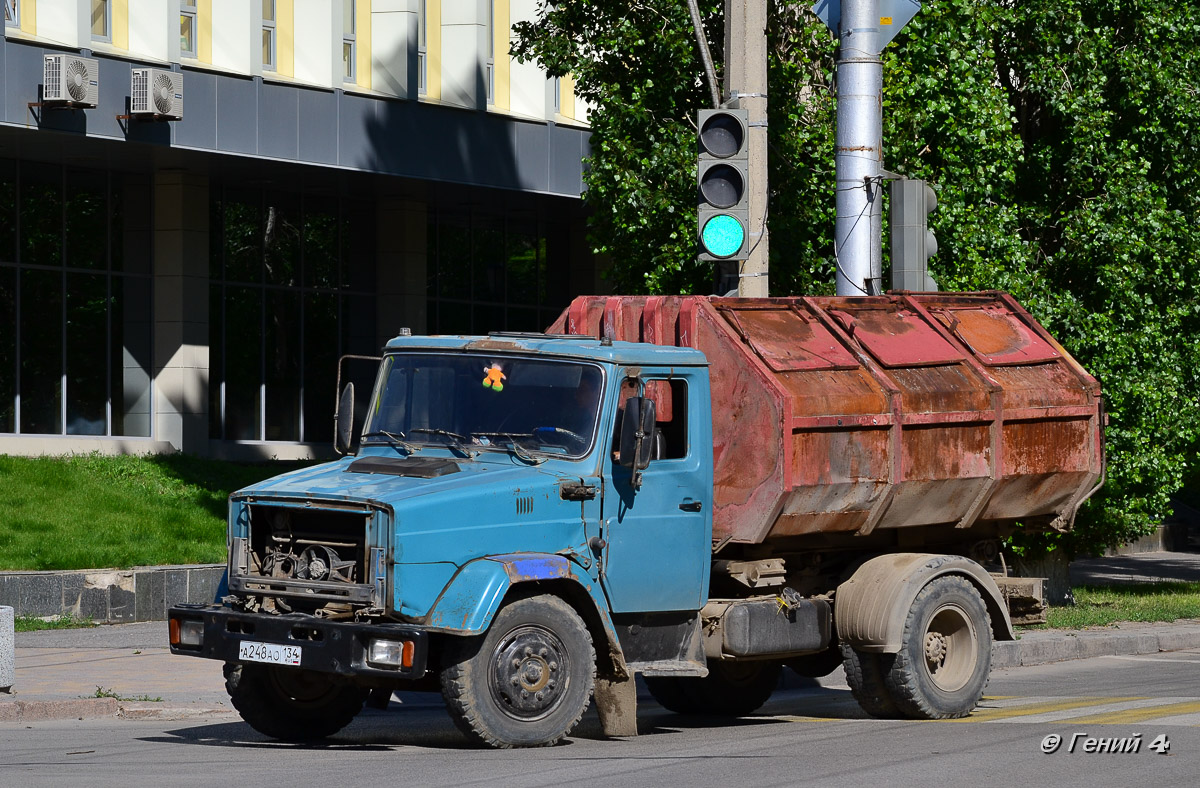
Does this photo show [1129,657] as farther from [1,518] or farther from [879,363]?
[1,518]

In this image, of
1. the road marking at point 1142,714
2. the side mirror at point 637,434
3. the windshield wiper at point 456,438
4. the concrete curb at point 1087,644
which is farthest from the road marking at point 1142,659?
the windshield wiper at point 456,438

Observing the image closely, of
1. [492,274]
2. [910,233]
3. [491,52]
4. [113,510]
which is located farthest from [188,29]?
[910,233]

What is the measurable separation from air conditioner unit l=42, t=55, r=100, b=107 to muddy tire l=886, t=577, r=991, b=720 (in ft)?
53.0

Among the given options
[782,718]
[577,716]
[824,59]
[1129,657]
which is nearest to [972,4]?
[824,59]

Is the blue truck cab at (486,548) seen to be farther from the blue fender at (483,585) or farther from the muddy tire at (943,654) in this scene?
the muddy tire at (943,654)

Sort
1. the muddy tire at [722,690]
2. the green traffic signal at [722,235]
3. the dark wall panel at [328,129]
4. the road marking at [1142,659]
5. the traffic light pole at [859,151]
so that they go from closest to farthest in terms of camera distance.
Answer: the muddy tire at [722,690], the green traffic signal at [722,235], the traffic light pole at [859,151], the road marking at [1142,659], the dark wall panel at [328,129]

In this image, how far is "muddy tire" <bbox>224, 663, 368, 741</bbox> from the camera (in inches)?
396

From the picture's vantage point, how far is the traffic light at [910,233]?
44.6 feet

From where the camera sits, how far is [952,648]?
11.7 m

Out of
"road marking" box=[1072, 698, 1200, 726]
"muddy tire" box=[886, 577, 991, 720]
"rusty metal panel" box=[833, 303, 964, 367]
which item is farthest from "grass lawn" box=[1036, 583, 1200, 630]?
"rusty metal panel" box=[833, 303, 964, 367]

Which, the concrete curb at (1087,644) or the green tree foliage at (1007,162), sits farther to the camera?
the green tree foliage at (1007,162)

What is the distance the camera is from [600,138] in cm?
1934

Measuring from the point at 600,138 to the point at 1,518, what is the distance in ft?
28.0

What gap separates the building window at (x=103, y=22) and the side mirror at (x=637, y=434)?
18.5m
